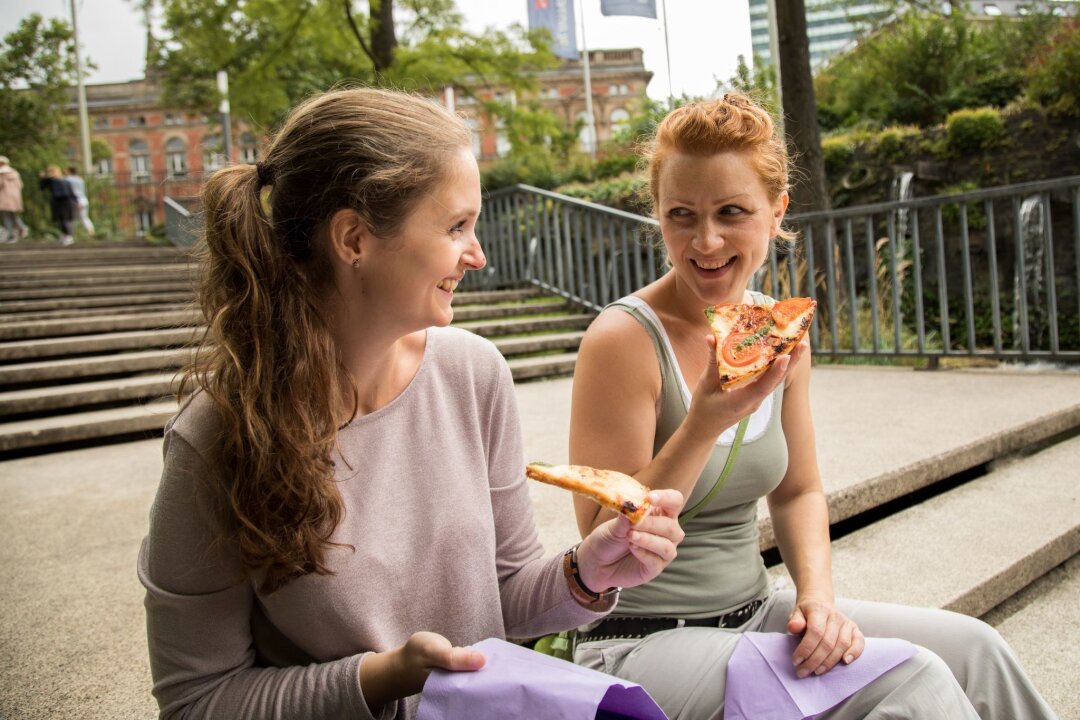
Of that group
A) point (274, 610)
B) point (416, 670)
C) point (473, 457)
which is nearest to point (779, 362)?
point (473, 457)

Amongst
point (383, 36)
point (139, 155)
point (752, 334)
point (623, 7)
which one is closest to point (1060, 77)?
point (623, 7)

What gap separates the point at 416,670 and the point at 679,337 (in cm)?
89

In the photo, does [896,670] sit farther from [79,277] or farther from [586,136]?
[586,136]

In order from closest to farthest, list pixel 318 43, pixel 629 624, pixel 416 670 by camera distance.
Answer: pixel 416 670 < pixel 629 624 < pixel 318 43

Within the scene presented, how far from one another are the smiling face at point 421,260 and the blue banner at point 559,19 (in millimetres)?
25087

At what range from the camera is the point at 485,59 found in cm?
1623

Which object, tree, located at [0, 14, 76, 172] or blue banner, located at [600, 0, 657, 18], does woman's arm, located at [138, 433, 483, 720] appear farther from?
tree, located at [0, 14, 76, 172]

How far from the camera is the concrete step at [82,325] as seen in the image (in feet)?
22.4

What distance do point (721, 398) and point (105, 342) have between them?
21.7ft

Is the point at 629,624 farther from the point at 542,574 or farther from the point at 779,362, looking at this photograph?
the point at 779,362

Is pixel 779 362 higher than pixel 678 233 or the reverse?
the reverse

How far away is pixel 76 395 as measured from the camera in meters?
5.63

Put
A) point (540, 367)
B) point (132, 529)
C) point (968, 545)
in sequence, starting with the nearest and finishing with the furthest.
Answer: point (968, 545) → point (132, 529) → point (540, 367)

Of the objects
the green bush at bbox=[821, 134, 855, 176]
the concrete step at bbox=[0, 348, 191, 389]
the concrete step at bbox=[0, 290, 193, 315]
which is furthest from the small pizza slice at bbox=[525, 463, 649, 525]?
the green bush at bbox=[821, 134, 855, 176]
